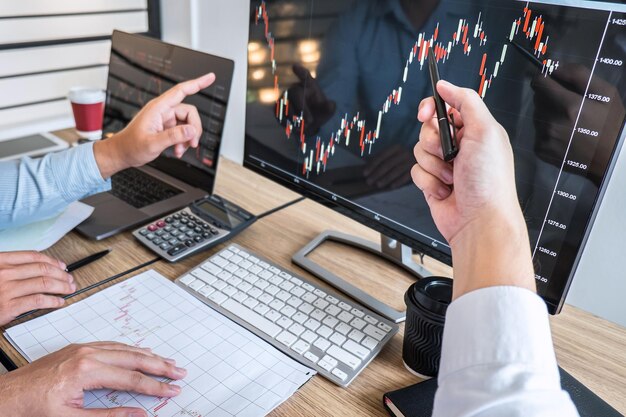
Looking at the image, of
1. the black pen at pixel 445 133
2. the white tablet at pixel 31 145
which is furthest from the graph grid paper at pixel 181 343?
the white tablet at pixel 31 145

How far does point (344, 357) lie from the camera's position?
68 centimetres

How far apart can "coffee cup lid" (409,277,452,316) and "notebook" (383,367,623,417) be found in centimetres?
9

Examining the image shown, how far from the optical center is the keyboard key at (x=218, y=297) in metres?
0.78

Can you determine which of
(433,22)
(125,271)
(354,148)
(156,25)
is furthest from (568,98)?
(156,25)

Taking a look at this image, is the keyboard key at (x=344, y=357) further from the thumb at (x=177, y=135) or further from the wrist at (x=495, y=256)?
the thumb at (x=177, y=135)

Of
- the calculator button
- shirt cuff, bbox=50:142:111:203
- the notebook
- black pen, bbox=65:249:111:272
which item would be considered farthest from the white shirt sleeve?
shirt cuff, bbox=50:142:111:203

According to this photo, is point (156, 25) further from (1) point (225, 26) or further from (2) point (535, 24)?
(2) point (535, 24)

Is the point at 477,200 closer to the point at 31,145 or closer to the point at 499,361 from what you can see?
the point at 499,361

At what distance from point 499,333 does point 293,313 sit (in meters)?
0.37

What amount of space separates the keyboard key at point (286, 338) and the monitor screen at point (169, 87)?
478mm

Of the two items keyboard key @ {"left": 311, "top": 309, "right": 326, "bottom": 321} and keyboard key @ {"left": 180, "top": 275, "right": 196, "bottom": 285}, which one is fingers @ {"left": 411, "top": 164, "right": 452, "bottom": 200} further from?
keyboard key @ {"left": 180, "top": 275, "right": 196, "bottom": 285}

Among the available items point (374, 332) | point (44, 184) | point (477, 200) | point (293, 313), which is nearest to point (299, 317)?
point (293, 313)

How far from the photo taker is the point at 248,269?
85 centimetres

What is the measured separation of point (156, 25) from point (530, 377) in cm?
155
